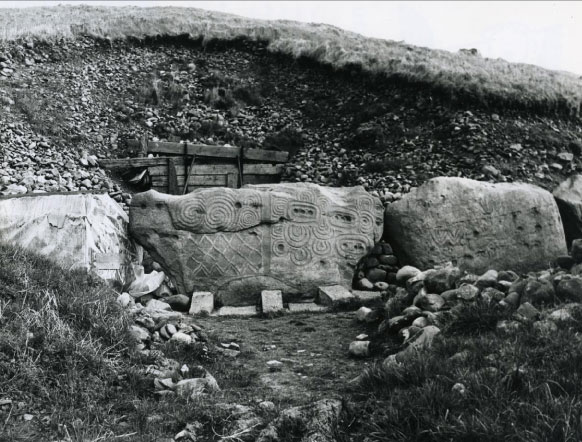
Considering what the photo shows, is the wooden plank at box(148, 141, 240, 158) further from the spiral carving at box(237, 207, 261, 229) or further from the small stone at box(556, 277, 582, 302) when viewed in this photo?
the small stone at box(556, 277, 582, 302)

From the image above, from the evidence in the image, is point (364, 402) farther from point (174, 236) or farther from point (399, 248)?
point (399, 248)

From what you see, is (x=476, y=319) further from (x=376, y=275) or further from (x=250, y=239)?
(x=376, y=275)

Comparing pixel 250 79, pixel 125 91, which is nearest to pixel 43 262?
pixel 125 91

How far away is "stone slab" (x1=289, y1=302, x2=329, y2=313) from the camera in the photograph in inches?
304

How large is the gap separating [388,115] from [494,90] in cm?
250

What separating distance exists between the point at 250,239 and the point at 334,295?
→ 145 centimetres

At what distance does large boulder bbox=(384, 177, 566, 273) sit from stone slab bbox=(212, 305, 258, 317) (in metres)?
2.80

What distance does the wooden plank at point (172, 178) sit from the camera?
464 inches

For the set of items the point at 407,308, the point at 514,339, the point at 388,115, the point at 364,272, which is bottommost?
the point at 364,272

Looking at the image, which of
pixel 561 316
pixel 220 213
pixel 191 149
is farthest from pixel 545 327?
pixel 191 149

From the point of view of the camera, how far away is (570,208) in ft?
33.8

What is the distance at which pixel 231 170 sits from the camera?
482 inches

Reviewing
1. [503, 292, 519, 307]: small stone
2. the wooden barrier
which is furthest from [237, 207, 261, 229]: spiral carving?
[503, 292, 519, 307]: small stone

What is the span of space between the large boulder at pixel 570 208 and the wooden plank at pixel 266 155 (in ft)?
18.1
